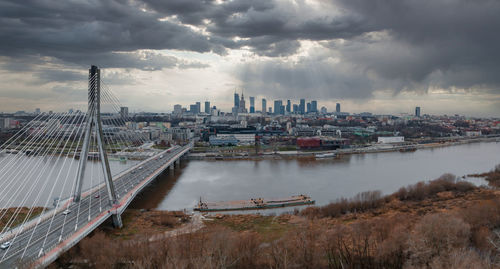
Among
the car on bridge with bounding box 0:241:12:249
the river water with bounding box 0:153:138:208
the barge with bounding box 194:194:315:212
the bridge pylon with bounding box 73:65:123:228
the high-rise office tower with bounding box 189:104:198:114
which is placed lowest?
the barge with bounding box 194:194:315:212

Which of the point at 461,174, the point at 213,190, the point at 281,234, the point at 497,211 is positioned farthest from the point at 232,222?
the point at 461,174

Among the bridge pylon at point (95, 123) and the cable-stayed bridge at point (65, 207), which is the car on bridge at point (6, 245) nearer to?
the cable-stayed bridge at point (65, 207)

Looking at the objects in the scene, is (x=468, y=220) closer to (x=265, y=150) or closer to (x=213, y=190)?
(x=213, y=190)

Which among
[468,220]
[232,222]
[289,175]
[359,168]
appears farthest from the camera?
[359,168]

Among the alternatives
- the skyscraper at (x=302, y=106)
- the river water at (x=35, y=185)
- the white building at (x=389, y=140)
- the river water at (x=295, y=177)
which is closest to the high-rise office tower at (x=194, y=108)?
the skyscraper at (x=302, y=106)

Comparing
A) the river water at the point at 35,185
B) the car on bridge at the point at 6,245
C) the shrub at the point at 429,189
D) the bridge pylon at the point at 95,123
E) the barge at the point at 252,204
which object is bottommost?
the barge at the point at 252,204

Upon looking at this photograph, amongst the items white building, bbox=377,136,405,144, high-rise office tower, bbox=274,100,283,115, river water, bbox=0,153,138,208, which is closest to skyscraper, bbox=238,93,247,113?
high-rise office tower, bbox=274,100,283,115

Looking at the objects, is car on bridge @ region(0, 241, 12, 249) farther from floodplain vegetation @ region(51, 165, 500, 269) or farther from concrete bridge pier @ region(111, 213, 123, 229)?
concrete bridge pier @ region(111, 213, 123, 229)
